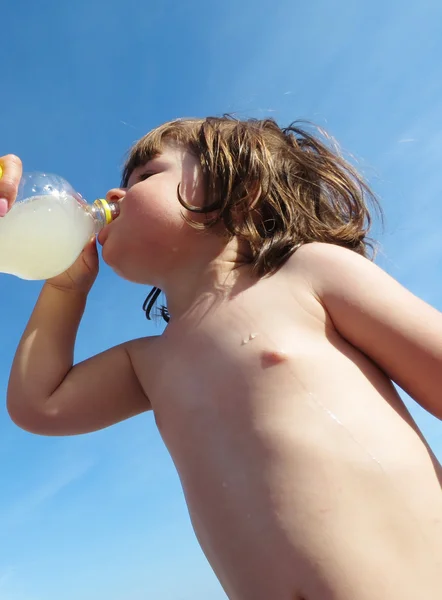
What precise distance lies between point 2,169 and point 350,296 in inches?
52.9

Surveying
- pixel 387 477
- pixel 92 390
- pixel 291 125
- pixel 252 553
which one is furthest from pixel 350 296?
pixel 291 125

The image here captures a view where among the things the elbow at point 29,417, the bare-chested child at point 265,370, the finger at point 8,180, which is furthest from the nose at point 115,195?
the elbow at point 29,417

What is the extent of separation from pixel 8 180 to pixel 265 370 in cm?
118

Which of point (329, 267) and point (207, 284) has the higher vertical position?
point (329, 267)

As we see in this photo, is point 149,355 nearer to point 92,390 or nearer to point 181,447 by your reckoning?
point 92,390

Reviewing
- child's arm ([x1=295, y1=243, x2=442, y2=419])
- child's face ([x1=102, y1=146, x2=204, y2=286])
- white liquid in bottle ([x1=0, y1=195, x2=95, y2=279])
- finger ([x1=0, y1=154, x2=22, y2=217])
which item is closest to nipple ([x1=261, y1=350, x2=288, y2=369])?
child's arm ([x1=295, y1=243, x2=442, y2=419])

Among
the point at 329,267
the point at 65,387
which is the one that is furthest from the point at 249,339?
the point at 65,387

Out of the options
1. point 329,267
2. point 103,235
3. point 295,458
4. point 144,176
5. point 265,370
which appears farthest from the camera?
point 144,176

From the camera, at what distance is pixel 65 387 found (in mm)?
2205

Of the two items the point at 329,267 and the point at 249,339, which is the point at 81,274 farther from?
the point at 329,267

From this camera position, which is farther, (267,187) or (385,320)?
(267,187)

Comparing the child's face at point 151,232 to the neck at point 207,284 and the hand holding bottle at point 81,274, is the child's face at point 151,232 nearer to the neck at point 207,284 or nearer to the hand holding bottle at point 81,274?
the neck at point 207,284

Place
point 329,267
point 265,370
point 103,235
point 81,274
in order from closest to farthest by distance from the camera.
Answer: point 265,370 → point 329,267 → point 103,235 → point 81,274

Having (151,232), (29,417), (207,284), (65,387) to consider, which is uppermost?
(151,232)
